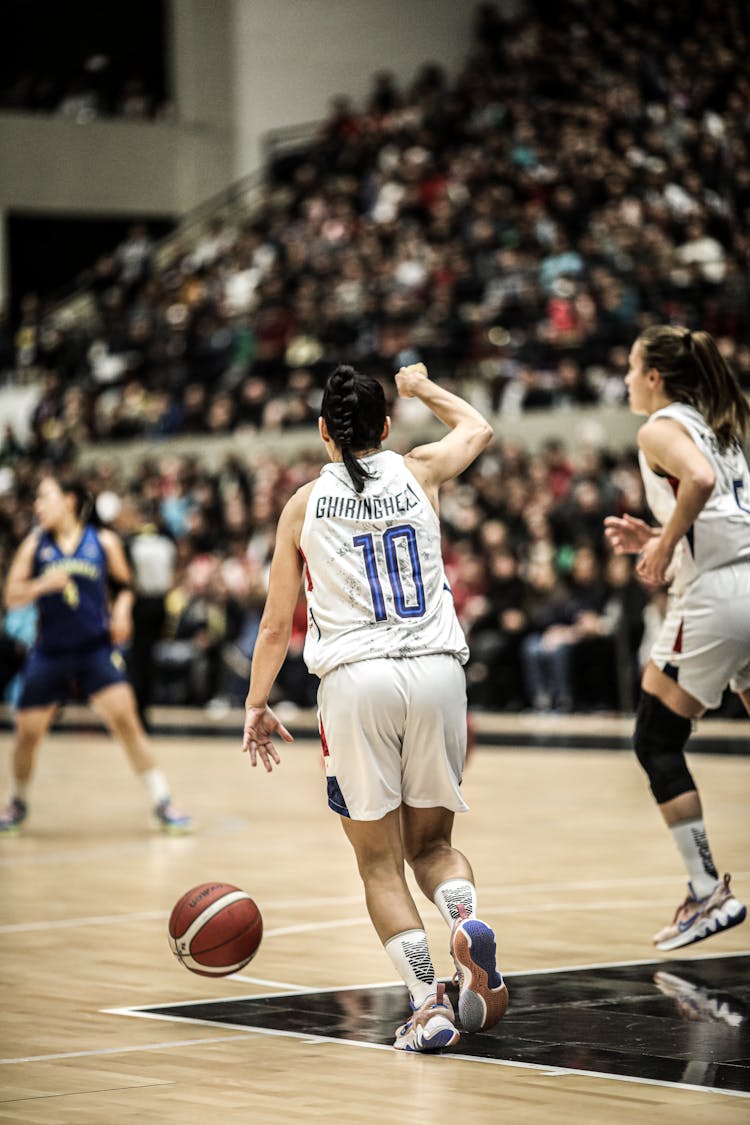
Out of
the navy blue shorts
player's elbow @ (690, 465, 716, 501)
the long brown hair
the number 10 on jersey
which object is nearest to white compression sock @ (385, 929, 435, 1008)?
the number 10 on jersey

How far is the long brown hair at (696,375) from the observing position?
6832 millimetres

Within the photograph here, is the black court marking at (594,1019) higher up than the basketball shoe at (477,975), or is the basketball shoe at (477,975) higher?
the basketball shoe at (477,975)

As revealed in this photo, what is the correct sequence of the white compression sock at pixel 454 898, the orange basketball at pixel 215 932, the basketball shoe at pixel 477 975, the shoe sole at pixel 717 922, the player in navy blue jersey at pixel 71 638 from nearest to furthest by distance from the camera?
1. the basketball shoe at pixel 477 975
2. the white compression sock at pixel 454 898
3. the orange basketball at pixel 215 932
4. the shoe sole at pixel 717 922
5. the player in navy blue jersey at pixel 71 638

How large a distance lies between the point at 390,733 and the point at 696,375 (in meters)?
2.19

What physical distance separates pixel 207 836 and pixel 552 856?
2.21m

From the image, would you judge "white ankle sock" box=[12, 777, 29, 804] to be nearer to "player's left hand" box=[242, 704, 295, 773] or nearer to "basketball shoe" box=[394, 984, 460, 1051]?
"player's left hand" box=[242, 704, 295, 773]

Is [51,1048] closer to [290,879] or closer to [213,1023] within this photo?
[213,1023]

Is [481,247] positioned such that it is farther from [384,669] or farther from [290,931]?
[384,669]

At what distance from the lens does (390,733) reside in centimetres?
538

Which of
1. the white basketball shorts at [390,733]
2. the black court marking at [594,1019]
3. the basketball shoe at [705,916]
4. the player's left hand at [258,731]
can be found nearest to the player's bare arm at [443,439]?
the white basketball shorts at [390,733]

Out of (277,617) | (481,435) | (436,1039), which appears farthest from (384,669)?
(436,1039)

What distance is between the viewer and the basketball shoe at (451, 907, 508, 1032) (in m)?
5.11

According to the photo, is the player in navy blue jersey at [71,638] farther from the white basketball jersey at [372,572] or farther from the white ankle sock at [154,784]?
the white basketball jersey at [372,572]

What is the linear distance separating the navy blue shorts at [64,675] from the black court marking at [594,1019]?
4.93 metres
